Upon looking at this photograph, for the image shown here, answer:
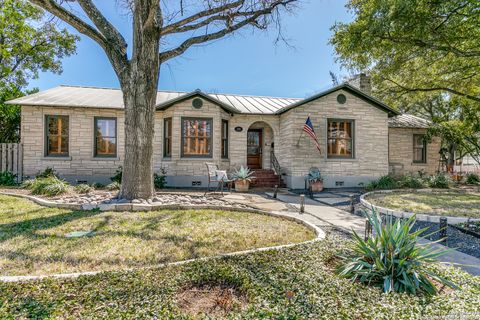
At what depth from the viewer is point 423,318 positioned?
2.22 meters

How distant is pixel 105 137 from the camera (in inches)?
464

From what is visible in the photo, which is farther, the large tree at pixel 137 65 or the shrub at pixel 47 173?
the shrub at pixel 47 173

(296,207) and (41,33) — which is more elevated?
(41,33)

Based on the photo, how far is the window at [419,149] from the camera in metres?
14.7

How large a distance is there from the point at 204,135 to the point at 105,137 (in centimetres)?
447

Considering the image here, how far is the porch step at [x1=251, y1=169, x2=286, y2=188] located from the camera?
12.2 meters

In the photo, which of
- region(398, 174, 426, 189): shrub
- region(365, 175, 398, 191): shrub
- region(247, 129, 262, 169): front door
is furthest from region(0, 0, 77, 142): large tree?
region(398, 174, 426, 189): shrub

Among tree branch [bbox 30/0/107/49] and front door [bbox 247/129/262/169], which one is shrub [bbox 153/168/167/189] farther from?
tree branch [bbox 30/0/107/49]

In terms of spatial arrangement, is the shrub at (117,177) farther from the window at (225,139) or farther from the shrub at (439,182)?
the shrub at (439,182)

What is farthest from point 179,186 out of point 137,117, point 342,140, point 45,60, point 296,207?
point 45,60

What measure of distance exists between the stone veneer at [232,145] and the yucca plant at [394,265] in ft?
28.1

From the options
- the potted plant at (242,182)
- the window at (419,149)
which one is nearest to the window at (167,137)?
the potted plant at (242,182)

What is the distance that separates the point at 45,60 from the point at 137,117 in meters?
16.3

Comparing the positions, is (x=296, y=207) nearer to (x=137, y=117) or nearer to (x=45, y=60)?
(x=137, y=117)
